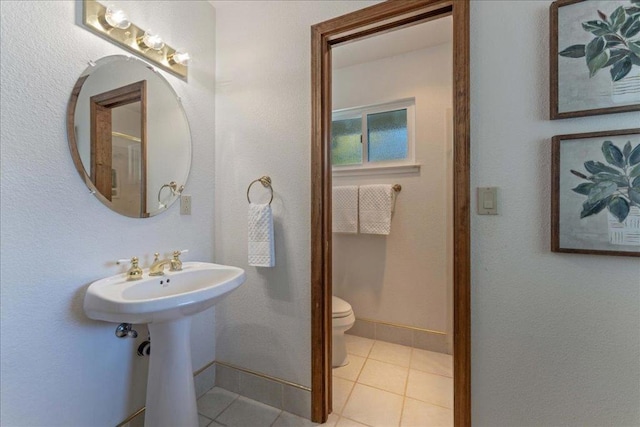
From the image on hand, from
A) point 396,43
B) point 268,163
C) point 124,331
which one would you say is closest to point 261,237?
point 268,163

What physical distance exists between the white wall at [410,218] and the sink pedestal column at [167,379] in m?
1.50

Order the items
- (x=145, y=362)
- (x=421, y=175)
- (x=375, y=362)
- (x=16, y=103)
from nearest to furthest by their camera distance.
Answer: (x=16, y=103) → (x=145, y=362) → (x=375, y=362) → (x=421, y=175)

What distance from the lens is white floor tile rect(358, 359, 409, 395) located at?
1645 mm

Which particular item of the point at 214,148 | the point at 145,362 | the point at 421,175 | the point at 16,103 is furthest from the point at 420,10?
the point at 145,362

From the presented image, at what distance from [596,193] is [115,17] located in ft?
6.40

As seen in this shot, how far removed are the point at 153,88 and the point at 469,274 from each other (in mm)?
1687

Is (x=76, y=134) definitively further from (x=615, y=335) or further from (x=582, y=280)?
(x=615, y=335)

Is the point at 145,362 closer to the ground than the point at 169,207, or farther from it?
closer to the ground

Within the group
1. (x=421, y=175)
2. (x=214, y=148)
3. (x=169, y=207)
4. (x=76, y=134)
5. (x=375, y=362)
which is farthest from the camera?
(x=421, y=175)

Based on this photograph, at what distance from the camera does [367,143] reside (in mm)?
2291

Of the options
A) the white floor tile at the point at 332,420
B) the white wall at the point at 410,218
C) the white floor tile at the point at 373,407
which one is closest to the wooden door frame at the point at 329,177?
the white floor tile at the point at 332,420

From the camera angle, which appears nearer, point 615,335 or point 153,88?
point 615,335

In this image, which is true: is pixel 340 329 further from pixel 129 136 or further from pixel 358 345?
pixel 129 136

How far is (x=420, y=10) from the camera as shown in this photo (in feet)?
3.78
